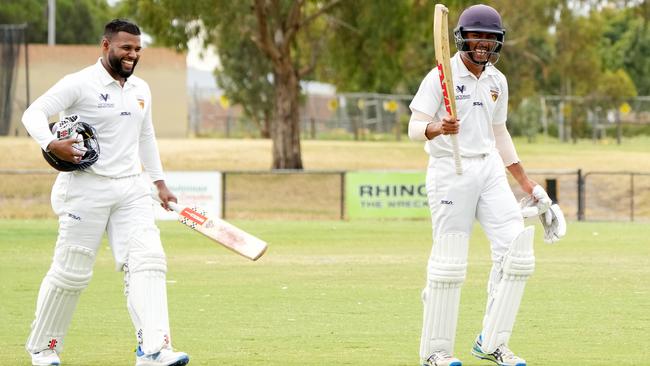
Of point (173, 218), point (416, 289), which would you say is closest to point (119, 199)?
point (416, 289)

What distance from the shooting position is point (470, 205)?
909 cm

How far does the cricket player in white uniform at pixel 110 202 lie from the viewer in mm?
8836

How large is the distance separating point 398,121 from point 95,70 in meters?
56.6

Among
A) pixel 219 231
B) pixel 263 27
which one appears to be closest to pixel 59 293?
pixel 219 231

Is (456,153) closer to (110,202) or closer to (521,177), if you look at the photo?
(521,177)

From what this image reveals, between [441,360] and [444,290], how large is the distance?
1.38ft

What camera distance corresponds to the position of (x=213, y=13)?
38.4m

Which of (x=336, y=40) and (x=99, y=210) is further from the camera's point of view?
(x=336, y=40)

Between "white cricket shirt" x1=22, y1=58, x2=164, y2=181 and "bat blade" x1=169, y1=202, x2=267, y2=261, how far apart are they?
41cm

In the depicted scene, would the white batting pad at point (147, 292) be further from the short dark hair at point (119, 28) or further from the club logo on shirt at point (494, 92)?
the club logo on shirt at point (494, 92)

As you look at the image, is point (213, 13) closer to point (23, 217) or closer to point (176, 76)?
point (23, 217)

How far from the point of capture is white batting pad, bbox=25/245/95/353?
360 inches

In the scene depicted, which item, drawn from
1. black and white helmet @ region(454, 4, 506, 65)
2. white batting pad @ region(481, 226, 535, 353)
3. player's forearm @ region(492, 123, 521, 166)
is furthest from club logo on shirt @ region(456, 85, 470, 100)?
white batting pad @ region(481, 226, 535, 353)

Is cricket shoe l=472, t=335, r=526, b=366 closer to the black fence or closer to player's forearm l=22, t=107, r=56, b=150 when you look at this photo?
player's forearm l=22, t=107, r=56, b=150
